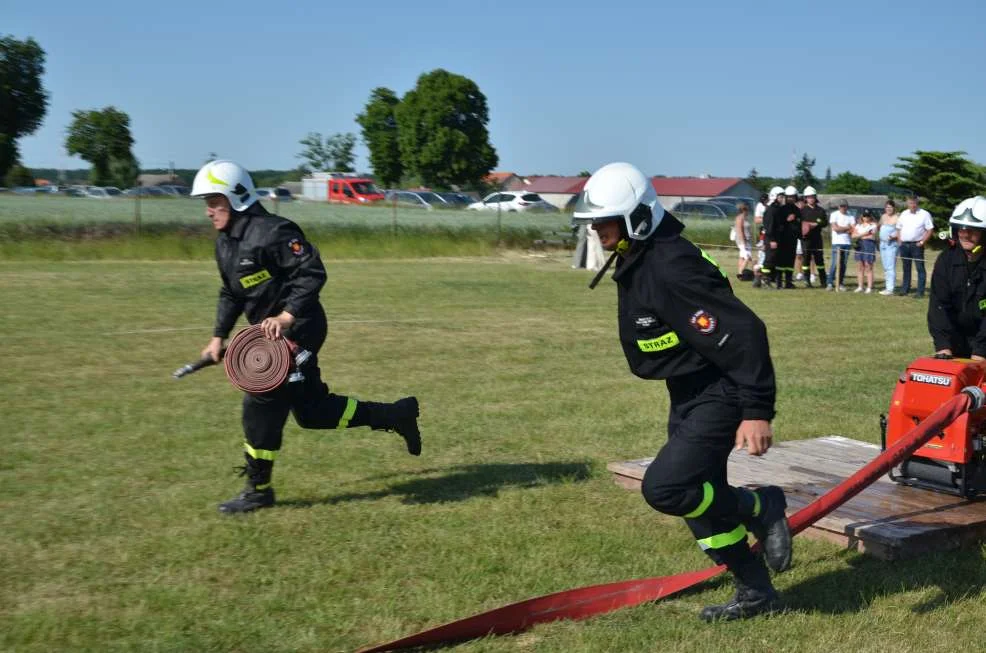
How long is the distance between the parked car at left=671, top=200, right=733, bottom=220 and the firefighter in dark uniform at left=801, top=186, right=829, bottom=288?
55.3ft

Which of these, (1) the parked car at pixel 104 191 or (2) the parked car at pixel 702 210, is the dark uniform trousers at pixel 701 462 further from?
(2) the parked car at pixel 702 210

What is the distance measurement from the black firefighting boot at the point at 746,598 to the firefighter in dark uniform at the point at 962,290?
2711 millimetres

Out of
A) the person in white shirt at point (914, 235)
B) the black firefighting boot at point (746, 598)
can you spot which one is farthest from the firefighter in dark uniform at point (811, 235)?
the black firefighting boot at point (746, 598)

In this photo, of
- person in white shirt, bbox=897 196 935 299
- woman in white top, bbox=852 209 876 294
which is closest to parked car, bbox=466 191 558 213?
woman in white top, bbox=852 209 876 294

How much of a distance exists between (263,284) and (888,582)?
3.75 m

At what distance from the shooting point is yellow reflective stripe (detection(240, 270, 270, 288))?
625 centimetres

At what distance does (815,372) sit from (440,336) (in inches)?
191

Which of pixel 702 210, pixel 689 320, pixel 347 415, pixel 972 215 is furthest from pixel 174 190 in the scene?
pixel 689 320

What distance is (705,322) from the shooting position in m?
4.29

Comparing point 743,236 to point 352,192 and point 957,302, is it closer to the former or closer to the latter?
point 957,302

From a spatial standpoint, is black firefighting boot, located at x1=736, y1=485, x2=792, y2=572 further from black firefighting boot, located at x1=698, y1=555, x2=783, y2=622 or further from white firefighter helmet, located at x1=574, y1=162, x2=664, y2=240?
white firefighter helmet, located at x1=574, y1=162, x2=664, y2=240

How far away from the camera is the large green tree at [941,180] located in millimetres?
45031

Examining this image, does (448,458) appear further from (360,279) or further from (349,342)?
(360,279)

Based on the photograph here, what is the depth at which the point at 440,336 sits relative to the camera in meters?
14.2
